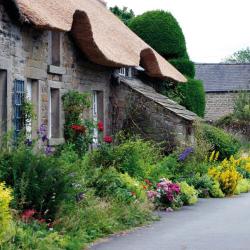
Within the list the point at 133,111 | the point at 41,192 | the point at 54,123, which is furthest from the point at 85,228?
the point at 133,111

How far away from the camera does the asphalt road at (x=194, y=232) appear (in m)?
9.19

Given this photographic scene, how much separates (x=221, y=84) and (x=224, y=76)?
51.2 inches

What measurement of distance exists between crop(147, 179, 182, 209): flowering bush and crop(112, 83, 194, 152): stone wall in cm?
603

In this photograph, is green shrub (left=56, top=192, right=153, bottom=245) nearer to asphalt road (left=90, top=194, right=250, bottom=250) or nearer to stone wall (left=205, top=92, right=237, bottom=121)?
asphalt road (left=90, top=194, right=250, bottom=250)

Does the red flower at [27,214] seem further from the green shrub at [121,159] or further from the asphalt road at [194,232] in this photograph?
the green shrub at [121,159]

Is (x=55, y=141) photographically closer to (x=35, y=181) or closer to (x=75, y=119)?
(x=75, y=119)

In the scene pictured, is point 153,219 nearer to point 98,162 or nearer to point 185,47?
point 98,162

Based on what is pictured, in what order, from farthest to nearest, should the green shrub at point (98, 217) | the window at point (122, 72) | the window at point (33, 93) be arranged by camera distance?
the window at point (122, 72)
the window at point (33, 93)
the green shrub at point (98, 217)

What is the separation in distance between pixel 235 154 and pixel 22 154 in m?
14.1

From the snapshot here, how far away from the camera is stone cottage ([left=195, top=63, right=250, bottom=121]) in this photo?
159ft

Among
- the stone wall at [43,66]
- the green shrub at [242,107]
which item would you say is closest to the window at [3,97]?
the stone wall at [43,66]

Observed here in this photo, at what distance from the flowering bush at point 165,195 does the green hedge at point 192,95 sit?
472 inches

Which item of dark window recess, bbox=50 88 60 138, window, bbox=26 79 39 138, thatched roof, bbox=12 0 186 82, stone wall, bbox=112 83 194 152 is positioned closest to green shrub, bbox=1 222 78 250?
thatched roof, bbox=12 0 186 82

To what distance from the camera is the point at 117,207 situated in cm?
1127
